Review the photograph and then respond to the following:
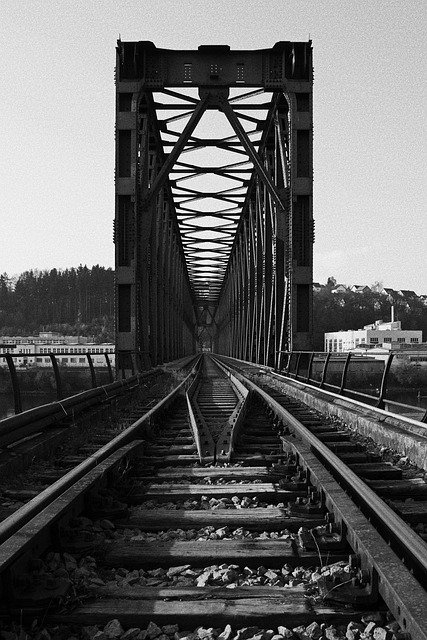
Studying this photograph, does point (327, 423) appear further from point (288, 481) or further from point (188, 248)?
point (188, 248)

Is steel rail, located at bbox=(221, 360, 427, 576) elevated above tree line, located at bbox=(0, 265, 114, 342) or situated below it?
below

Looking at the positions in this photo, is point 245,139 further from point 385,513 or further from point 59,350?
point 59,350

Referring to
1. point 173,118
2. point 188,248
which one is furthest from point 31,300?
point 173,118

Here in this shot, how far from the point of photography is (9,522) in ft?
9.50

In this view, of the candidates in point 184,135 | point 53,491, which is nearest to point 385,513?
point 53,491

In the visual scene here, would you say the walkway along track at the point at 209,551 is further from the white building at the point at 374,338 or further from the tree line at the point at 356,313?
the tree line at the point at 356,313

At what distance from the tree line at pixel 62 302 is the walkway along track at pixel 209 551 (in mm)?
110061

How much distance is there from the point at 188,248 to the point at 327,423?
36021mm

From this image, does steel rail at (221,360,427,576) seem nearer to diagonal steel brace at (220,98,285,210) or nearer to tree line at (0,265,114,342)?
diagonal steel brace at (220,98,285,210)

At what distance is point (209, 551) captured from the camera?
9.61 feet

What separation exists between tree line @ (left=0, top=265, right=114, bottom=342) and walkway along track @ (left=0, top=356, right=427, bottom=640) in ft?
361

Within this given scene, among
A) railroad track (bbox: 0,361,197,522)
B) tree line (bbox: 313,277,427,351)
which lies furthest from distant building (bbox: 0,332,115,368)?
tree line (bbox: 313,277,427,351)

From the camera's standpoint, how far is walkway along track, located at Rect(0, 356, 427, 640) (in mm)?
2264

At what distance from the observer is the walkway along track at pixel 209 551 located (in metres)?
2.26
